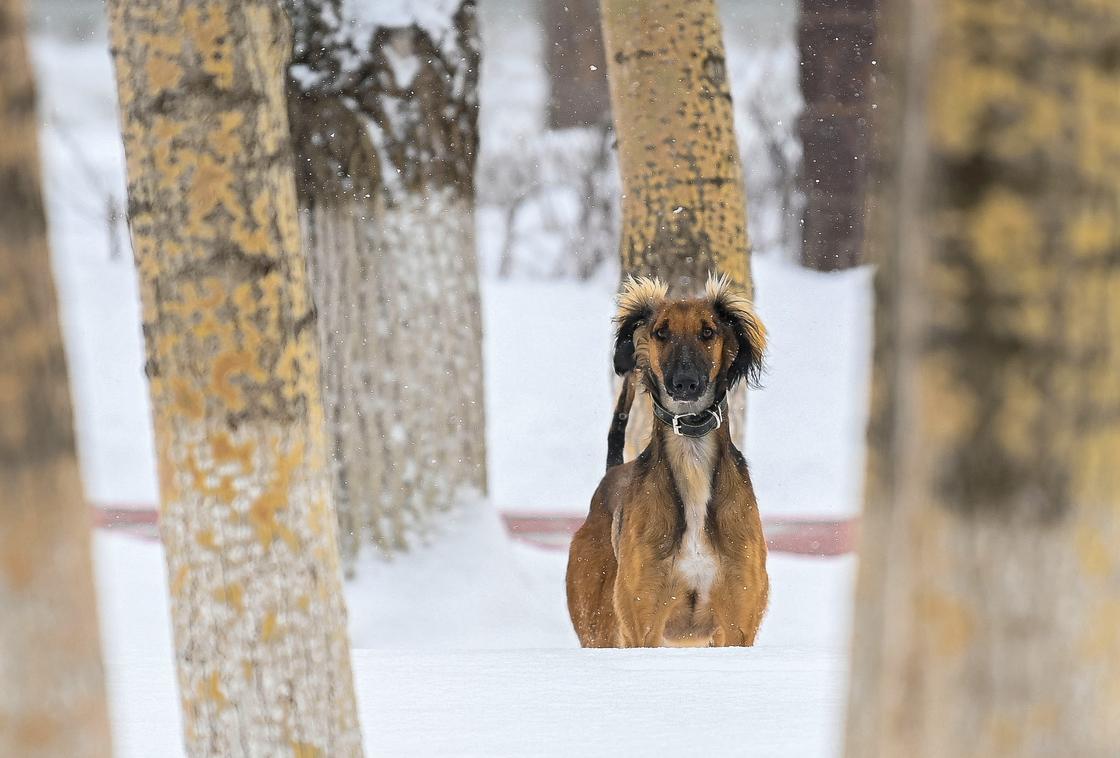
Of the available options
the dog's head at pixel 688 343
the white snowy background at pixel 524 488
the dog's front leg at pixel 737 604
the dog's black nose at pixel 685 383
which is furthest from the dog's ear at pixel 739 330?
the white snowy background at pixel 524 488

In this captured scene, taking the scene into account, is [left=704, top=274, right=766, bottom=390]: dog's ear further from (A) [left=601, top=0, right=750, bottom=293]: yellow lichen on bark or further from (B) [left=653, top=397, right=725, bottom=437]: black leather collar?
(A) [left=601, top=0, right=750, bottom=293]: yellow lichen on bark

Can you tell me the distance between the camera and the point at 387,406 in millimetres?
7641

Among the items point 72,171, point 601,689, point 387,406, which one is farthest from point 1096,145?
point 72,171

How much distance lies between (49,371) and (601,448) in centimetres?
1403

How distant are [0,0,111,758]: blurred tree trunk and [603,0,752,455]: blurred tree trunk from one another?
20.9 ft

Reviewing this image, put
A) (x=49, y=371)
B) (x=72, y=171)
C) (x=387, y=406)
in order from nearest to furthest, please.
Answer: (x=49, y=371), (x=387, y=406), (x=72, y=171)

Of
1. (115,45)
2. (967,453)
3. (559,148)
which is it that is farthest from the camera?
(559,148)

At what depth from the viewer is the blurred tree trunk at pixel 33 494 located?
5.60 ft

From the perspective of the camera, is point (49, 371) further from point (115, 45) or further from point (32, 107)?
point (115, 45)

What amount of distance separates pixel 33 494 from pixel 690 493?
434 cm

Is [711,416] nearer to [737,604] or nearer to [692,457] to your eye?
[692,457]

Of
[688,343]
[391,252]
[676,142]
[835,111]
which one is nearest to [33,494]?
[688,343]

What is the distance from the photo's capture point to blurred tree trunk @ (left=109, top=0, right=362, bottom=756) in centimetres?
289

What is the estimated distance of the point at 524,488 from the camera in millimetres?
14852
